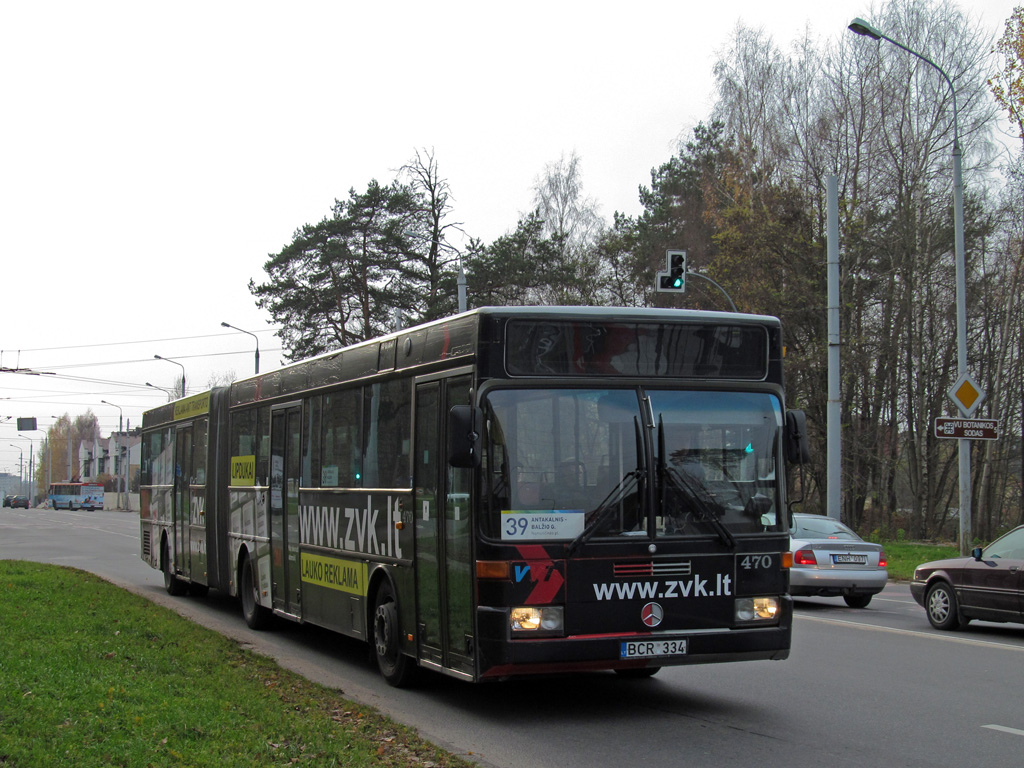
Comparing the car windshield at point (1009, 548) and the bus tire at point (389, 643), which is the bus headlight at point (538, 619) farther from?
the car windshield at point (1009, 548)

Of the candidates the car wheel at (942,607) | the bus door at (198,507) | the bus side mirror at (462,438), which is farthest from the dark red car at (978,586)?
the bus door at (198,507)

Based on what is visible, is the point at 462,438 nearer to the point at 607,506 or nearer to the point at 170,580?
the point at 607,506

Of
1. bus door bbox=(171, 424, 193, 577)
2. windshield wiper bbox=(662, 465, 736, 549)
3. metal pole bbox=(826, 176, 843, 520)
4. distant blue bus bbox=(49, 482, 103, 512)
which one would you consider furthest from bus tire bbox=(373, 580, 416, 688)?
distant blue bus bbox=(49, 482, 103, 512)

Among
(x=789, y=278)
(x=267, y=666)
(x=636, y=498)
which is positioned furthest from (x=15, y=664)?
(x=789, y=278)

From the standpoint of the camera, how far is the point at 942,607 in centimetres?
1426

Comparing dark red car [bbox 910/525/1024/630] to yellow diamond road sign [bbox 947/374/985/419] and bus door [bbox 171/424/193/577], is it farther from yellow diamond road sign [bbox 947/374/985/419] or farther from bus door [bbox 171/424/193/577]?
bus door [bbox 171/424/193/577]

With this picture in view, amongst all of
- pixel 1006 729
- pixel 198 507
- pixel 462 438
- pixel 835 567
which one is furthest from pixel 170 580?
pixel 1006 729

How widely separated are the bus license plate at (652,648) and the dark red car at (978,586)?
6.83 metres

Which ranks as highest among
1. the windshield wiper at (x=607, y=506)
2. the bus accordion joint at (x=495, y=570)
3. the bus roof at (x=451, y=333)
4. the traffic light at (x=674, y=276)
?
the traffic light at (x=674, y=276)

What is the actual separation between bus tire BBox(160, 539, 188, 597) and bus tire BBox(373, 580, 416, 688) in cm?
987

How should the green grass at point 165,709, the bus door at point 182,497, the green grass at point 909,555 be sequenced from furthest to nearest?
the green grass at point 909,555 → the bus door at point 182,497 → the green grass at point 165,709

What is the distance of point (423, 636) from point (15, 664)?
122 inches

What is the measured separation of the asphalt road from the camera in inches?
283

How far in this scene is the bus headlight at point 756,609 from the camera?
817 cm
